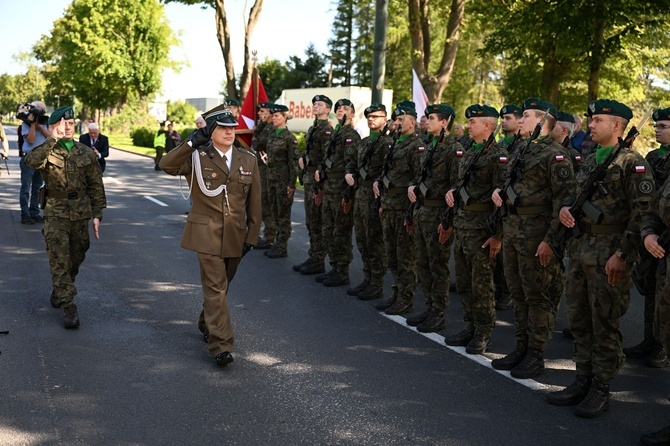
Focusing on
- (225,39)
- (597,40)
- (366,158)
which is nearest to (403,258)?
(366,158)

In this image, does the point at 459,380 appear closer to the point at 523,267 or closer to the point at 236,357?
the point at 523,267

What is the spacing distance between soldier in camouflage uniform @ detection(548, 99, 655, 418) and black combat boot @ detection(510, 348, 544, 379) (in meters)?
0.49

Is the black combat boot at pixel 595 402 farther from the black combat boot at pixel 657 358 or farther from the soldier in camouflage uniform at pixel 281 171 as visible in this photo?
the soldier in camouflage uniform at pixel 281 171

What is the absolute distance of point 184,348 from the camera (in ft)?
21.3

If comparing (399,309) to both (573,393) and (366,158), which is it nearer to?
(366,158)

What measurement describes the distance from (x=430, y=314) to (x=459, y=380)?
1.49 metres

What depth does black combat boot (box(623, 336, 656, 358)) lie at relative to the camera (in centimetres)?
663

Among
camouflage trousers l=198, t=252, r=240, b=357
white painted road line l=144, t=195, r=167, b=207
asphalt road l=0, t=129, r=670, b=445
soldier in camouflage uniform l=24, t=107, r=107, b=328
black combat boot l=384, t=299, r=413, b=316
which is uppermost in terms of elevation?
soldier in camouflage uniform l=24, t=107, r=107, b=328

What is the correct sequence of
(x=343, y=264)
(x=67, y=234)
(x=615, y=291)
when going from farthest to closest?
(x=343, y=264)
(x=67, y=234)
(x=615, y=291)

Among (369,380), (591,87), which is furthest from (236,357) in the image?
(591,87)

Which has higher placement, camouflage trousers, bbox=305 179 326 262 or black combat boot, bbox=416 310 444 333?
camouflage trousers, bbox=305 179 326 262

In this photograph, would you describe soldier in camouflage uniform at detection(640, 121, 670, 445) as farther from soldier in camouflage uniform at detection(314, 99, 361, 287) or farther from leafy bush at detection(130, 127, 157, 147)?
leafy bush at detection(130, 127, 157, 147)

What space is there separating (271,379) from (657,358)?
3.34 meters

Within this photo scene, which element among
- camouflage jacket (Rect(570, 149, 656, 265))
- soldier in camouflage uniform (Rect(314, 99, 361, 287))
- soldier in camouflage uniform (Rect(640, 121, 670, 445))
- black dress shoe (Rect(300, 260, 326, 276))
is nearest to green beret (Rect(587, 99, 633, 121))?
camouflage jacket (Rect(570, 149, 656, 265))
